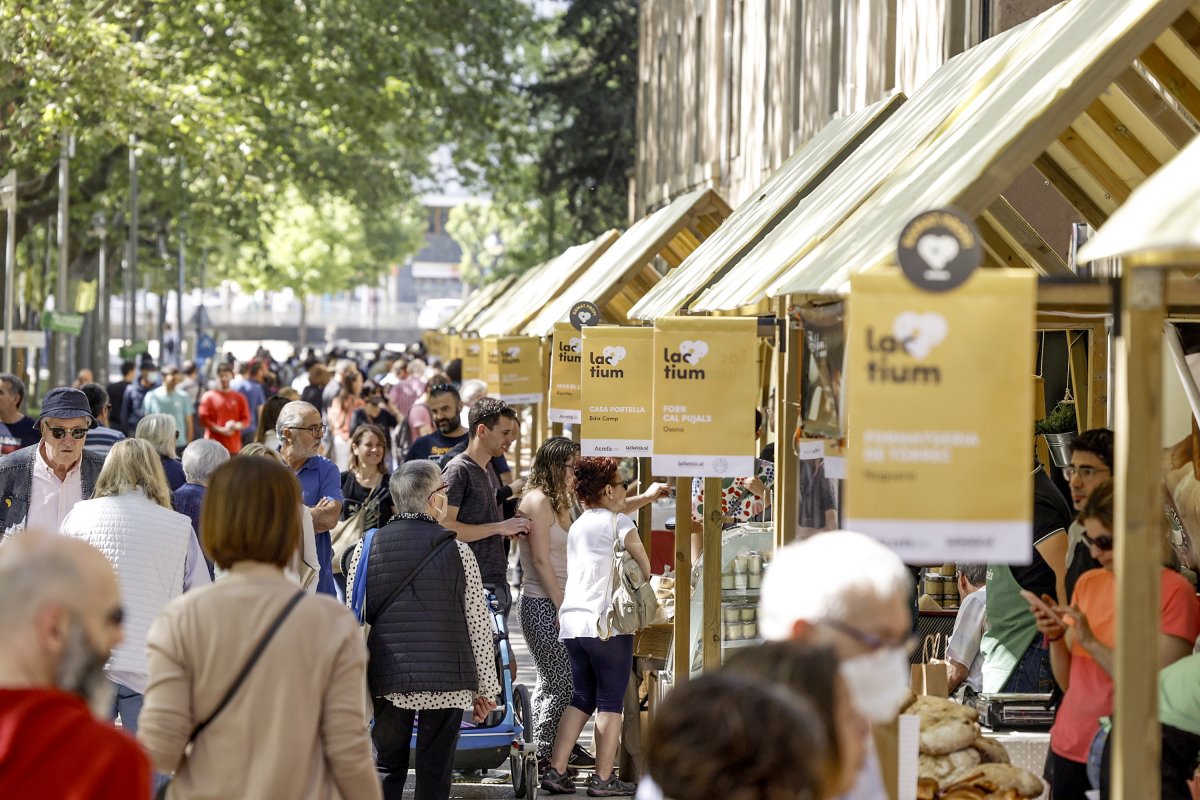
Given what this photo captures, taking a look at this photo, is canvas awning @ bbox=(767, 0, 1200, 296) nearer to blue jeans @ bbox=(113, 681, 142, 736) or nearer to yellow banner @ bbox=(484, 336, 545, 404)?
blue jeans @ bbox=(113, 681, 142, 736)

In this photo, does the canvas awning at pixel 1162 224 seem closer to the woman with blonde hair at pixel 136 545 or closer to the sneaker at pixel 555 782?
the woman with blonde hair at pixel 136 545

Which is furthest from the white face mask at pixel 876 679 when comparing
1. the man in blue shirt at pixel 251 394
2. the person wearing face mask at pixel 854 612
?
the man in blue shirt at pixel 251 394

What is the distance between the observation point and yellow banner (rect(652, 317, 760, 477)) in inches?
305

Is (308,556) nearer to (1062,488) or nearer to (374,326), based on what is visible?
(1062,488)

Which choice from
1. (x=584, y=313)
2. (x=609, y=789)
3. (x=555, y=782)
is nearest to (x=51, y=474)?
(x=555, y=782)

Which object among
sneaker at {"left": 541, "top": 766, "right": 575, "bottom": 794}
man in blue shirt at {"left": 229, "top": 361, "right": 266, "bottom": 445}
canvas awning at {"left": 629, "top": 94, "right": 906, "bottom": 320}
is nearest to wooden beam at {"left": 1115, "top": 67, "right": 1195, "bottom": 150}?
canvas awning at {"left": 629, "top": 94, "right": 906, "bottom": 320}

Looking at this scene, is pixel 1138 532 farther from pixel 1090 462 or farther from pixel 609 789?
pixel 609 789

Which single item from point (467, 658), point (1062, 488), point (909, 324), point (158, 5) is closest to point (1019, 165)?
point (909, 324)

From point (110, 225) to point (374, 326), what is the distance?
82981 mm

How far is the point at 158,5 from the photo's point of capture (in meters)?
24.5

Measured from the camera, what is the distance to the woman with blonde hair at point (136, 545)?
733cm

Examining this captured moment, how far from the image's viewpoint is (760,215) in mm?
10828

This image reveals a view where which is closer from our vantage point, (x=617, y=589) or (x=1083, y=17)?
(x=1083, y=17)

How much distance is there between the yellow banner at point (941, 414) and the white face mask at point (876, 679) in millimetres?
723
